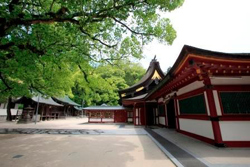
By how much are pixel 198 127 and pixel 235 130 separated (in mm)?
1448

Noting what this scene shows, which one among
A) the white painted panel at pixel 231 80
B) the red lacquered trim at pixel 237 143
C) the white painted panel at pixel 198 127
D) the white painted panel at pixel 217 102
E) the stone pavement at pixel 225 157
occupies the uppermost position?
the white painted panel at pixel 231 80

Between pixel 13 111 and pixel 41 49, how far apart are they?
966 inches

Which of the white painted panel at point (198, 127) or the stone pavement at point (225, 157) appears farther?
the white painted panel at point (198, 127)

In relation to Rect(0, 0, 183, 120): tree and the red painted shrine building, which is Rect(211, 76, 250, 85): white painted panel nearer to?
the red painted shrine building

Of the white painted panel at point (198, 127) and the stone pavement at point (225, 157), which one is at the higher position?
the white painted panel at point (198, 127)

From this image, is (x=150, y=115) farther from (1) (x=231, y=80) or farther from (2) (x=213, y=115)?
(1) (x=231, y=80)

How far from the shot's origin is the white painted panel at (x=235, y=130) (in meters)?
4.76

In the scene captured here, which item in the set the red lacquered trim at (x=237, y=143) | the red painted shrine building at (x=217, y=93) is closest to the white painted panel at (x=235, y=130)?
the red painted shrine building at (x=217, y=93)

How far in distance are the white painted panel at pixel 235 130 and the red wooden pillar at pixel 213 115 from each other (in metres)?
0.19

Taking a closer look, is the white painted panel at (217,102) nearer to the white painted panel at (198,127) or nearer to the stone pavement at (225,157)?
the white painted panel at (198,127)

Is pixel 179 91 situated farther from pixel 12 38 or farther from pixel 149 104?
pixel 12 38

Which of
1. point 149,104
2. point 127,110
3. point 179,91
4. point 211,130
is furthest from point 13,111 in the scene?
point 211,130

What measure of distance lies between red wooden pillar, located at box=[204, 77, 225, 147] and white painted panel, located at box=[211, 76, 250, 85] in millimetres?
301

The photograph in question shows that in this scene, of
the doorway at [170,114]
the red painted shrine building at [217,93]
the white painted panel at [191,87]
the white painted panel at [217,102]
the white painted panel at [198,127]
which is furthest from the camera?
the doorway at [170,114]
